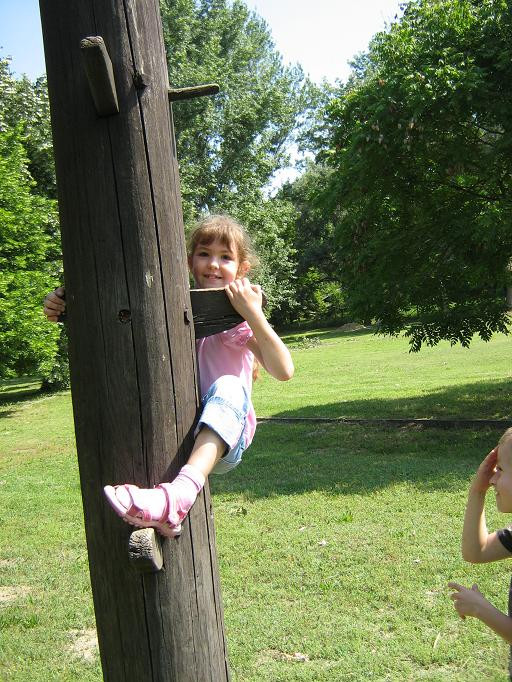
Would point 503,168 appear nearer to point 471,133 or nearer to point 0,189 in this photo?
point 471,133

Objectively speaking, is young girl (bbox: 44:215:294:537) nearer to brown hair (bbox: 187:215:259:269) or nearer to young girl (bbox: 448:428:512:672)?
brown hair (bbox: 187:215:259:269)

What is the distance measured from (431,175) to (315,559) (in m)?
6.59

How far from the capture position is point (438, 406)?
13781mm

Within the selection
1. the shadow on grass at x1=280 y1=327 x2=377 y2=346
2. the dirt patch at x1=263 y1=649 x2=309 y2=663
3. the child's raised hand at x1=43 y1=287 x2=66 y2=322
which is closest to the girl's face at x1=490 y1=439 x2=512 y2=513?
the child's raised hand at x1=43 y1=287 x2=66 y2=322

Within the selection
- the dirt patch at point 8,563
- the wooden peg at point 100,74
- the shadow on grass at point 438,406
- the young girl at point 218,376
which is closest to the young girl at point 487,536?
the young girl at point 218,376

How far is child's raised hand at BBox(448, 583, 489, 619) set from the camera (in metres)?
2.38

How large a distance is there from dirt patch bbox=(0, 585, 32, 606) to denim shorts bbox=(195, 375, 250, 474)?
3.87 meters

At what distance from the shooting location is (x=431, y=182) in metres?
10.4

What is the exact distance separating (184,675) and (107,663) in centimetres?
25

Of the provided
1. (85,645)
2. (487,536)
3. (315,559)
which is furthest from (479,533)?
(315,559)

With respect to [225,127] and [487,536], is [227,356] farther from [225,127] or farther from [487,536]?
[225,127]

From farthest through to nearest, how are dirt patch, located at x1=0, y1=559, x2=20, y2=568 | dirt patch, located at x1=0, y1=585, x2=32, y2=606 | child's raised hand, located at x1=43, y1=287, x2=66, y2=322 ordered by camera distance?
dirt patch, located at x1=0, y1=559, x2=20, y2=568, dirt patch, located at x1=0, y1=585, x2=32, y2=606, child's raised hand, located at x1=43, y1=287, x2=66, y2=322

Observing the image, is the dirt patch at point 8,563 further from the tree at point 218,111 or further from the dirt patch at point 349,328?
the dirt patch at point 349,328

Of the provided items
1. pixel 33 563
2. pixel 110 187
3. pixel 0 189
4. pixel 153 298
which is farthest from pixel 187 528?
pixel 0 189
